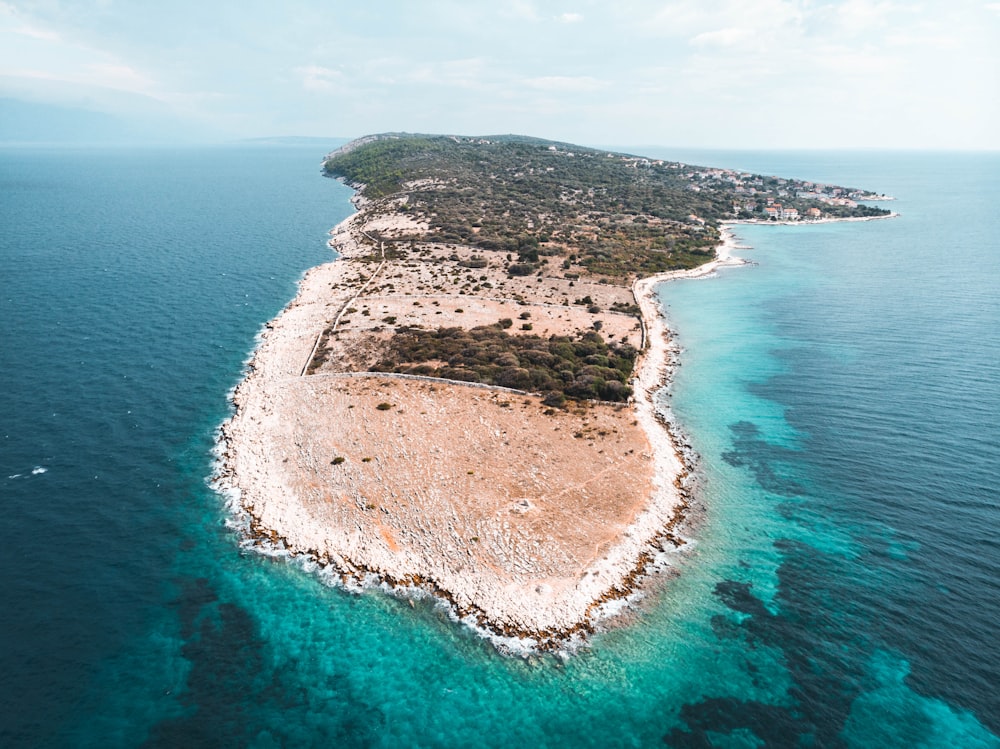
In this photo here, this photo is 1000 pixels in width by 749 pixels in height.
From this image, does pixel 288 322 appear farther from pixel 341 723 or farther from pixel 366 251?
pixel 341 723

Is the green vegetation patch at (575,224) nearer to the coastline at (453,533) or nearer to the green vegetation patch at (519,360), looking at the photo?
the green vegetation patch at (519,360)

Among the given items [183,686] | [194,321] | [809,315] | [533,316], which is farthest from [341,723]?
[809,315]

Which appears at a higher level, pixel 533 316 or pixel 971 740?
pixel 533 316

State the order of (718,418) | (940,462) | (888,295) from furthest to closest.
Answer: (888,295) → (718,418) → (940,462)

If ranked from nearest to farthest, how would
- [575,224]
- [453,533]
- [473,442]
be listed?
[453,533] → [473,442] → [575,224]

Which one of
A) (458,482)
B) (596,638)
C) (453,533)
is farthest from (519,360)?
(596,638)

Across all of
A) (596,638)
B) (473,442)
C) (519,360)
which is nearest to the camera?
(596,638)

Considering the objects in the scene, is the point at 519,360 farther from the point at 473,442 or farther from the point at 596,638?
the point at 596,638
